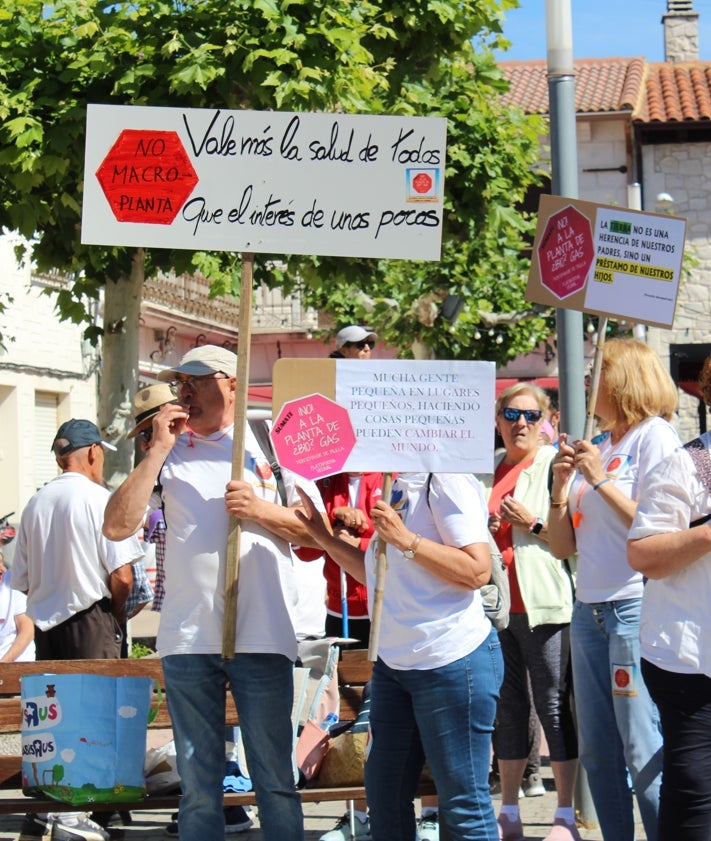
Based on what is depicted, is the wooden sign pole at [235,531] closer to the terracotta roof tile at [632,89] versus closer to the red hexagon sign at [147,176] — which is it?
the red hexagon sign at [147,176]

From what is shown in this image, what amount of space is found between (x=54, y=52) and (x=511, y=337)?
1515cm

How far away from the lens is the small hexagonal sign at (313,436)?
4.20 meters

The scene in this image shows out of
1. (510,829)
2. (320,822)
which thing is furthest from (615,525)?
(320,822)

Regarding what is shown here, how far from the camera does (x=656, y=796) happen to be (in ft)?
15.0

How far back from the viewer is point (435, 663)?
4.02 metres

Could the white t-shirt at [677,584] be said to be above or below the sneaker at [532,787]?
above

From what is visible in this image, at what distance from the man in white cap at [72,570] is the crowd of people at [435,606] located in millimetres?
923

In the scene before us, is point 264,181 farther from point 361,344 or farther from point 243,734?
point 243,734

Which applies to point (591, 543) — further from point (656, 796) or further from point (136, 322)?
point (136, 322)

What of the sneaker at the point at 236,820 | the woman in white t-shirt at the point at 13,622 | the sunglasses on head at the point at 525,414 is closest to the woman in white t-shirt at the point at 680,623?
the sunglasses on head at the point at 525,414

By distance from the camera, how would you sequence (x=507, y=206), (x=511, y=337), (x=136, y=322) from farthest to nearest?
(x=511, y=337) < (x=507, y=206) < (x=136, y=322)

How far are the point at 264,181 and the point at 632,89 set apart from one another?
25.9 metres

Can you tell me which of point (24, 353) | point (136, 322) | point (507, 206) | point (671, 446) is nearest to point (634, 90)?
point (24, 353)

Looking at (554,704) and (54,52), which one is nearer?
(554,704)
